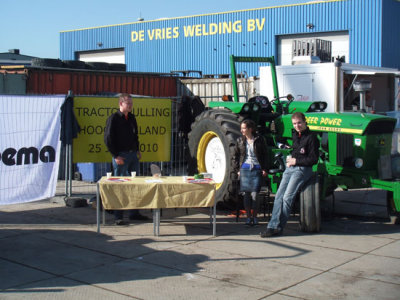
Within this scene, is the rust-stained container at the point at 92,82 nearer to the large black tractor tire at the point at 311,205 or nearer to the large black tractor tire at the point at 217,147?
the large black tractor tire at the point at 217,147

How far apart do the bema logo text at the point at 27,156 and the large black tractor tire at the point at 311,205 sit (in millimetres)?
4143

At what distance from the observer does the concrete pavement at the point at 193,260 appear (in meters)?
5.36

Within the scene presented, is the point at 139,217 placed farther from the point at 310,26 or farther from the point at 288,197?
the point at 310,26

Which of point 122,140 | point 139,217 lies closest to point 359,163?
point 139,217

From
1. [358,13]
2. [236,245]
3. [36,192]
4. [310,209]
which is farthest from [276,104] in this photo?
[358,13]

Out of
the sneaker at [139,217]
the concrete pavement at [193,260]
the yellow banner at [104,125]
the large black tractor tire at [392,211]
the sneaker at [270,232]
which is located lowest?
the concrete pavement at [193,260]

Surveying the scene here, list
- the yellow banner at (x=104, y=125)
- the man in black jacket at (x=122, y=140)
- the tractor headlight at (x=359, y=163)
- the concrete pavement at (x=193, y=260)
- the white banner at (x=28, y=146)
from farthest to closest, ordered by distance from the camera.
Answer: the yellow banner at (x=104, y=125)
the white banner at (x=28, y=146)
the man in black jacket at (x=122, y=140)
the tractor headlight at (x=359, y=163)
the concrete pavement at (x=193, y=260)

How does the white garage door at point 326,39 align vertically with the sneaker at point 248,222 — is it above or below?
above

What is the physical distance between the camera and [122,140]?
8.51 meters

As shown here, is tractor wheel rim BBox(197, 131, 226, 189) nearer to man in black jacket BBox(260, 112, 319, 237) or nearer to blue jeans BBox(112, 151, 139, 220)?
blue jeans BBox(112, 151, 139, 220)

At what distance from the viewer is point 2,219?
8547 millimetres

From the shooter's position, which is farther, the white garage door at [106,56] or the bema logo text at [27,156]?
the white garage door at [106,56]

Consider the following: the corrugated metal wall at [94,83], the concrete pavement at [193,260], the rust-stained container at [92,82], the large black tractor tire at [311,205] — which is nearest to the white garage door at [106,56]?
the rust-stained container at [92,82]

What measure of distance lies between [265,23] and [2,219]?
24.3m
